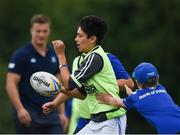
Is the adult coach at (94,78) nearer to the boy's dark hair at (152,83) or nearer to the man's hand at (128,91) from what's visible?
the man's hand at (128,91)

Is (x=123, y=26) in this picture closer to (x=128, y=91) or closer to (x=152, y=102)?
(x=128, y=91)

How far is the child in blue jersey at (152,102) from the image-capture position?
9391mm

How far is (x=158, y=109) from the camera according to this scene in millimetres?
9391

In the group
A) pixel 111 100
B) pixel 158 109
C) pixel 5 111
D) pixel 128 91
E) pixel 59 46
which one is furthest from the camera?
pixel 5 111

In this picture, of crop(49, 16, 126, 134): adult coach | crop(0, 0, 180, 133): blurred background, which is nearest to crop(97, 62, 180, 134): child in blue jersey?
crop(49, 16, 126, 134): adult coach

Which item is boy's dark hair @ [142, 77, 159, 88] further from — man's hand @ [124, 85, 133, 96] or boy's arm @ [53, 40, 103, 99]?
boy's arm @ [53, 40, 103, 99]

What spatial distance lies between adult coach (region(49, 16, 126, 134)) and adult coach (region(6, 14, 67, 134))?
7.53ft

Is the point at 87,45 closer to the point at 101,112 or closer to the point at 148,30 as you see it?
the point at 101,112

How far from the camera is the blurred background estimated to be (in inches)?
1054

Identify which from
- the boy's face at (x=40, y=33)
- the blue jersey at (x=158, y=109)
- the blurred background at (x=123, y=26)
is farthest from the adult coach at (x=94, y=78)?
the blurred background at (x=123, y=26)

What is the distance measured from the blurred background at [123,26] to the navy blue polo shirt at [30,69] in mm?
14044

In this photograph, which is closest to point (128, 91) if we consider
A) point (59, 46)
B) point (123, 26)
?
point (59, 46)

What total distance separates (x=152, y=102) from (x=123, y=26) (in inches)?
724

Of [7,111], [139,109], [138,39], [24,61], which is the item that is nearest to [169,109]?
[139,109]
